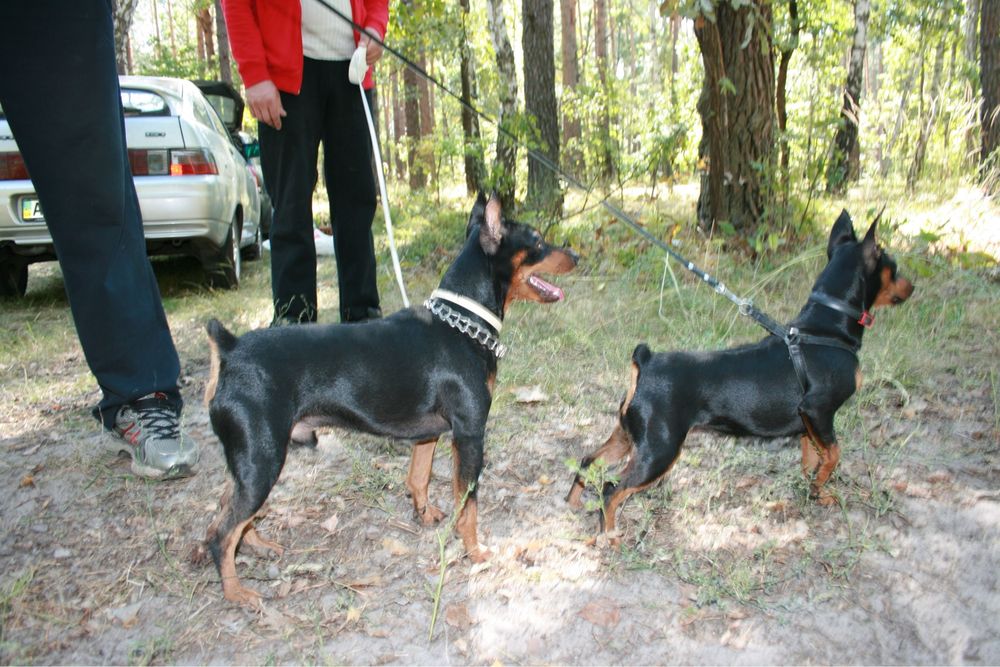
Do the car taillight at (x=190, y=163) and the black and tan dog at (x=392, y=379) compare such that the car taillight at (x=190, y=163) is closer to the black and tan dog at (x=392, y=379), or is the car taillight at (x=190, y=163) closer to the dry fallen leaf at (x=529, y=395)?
the dry fallen leaf at (x=529, y=395)

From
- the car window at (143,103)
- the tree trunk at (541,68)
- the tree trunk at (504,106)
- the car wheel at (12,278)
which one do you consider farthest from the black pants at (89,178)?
the tree trunk at (541,68)

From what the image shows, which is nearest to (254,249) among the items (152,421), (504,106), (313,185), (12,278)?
(12,278)

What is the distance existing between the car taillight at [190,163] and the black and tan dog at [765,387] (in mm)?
4828

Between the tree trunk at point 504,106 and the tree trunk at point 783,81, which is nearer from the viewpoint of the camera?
the tree trunk at point 783,81

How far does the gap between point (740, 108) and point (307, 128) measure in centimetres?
396

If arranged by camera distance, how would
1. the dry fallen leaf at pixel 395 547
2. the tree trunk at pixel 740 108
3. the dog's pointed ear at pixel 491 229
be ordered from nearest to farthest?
the dry fallen leaf at pixel 395 547
the dog's pointed ear at pixel 491 229
the tree trunk at pixel 740 108

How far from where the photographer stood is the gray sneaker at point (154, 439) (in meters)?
3.43

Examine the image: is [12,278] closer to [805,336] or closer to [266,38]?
[266,38]

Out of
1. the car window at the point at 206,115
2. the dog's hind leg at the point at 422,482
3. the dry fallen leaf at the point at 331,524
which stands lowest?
the dry fallen leaf at the point at 331,524

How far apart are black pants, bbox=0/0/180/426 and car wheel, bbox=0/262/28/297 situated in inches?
184

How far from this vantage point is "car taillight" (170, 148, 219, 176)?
6484 mm

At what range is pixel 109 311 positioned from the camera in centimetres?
336

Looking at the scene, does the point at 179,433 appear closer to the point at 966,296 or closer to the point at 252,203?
the point at 966,296

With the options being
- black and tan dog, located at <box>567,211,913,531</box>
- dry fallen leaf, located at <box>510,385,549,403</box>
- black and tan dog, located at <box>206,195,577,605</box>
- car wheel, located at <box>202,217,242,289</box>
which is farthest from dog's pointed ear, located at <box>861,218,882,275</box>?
car wheel, located at <box>202,217,242,289</box>
